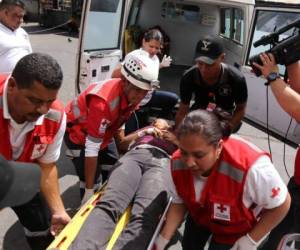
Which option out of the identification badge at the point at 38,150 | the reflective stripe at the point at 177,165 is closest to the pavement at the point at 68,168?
the identification badge at the point at 38,150

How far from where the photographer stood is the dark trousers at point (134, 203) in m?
2.21

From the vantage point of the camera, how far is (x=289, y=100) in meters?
2.12

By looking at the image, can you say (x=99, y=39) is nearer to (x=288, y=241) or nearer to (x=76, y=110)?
(x=76, y=110)

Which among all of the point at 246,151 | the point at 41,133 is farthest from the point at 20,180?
the point at 246,151

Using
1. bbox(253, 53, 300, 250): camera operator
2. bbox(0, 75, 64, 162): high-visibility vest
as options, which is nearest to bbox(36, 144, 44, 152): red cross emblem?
bbox(0, 75, 64, 162): high-visibility vest

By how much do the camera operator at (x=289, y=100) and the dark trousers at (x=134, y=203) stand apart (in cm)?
81

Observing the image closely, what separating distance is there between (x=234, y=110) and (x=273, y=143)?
7.04ft

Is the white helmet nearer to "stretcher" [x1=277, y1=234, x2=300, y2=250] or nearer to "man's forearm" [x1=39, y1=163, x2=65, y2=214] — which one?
"man's forearm" [x1=39, y1=163, x2=65, y2=214]

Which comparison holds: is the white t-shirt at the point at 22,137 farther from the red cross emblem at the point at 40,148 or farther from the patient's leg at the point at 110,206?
the patient's leg at the point at 110,206

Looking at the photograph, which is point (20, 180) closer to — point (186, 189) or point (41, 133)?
point (41, 133)

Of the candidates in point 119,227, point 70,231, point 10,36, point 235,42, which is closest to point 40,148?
point 70,231

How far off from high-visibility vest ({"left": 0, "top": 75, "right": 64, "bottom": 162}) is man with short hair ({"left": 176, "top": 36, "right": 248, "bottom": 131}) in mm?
1566

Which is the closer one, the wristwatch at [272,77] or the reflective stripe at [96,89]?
the wristwatch at [272,77]

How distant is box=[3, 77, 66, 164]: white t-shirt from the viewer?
2.03 meters
